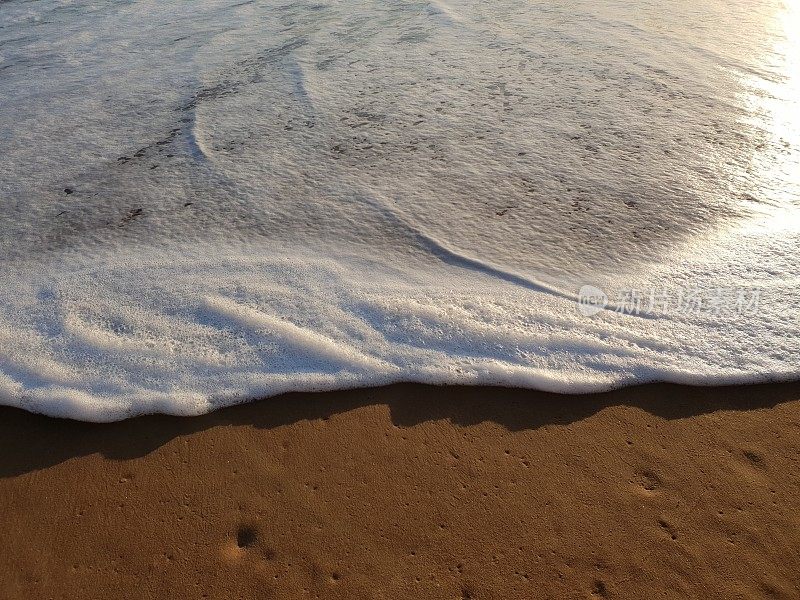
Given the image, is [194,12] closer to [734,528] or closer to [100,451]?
[100,451]

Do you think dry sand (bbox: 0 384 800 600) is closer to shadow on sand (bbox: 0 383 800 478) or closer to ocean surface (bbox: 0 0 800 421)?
shadow on sand (bbox: 0 383 800 478)

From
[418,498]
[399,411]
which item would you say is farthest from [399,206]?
[418,498]

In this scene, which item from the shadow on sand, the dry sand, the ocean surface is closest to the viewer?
the dry sand

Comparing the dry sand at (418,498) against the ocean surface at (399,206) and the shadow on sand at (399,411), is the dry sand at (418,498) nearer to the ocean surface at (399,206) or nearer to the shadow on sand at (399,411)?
the shadow on sand at (399,411)

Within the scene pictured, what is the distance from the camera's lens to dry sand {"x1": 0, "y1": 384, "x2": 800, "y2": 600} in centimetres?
199

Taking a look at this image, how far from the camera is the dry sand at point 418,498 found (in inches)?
78.3

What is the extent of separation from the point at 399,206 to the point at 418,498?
1.96 metres

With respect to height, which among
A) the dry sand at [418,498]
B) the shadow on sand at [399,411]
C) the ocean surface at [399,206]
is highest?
the ocean surface at [399,206]

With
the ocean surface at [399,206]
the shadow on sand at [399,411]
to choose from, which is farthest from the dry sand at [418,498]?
the ocean surface at [399,206]

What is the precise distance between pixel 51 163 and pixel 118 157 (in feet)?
1.52

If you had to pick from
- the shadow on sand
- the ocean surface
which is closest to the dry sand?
the shadow on sand

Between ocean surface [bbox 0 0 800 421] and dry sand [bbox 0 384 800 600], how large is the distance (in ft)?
0.47

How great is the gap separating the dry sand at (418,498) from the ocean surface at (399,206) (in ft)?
0.47

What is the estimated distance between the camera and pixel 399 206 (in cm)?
367
